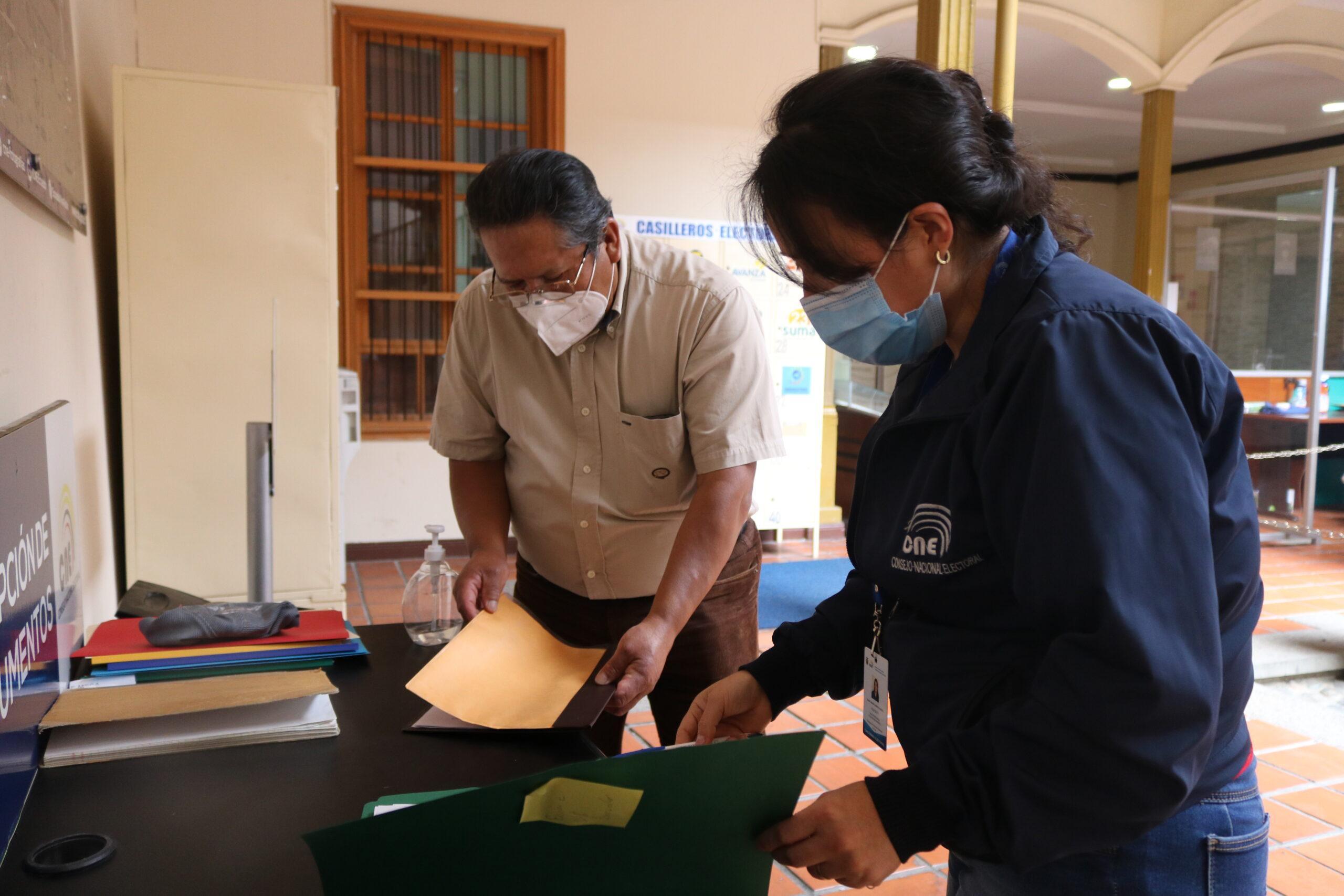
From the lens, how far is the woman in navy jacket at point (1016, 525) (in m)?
0.66

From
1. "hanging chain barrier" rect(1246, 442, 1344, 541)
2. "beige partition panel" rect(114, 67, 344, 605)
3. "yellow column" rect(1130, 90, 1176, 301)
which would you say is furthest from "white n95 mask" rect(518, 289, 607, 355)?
"hanging chain barrier" rect(1246, 442, 1344, 541)

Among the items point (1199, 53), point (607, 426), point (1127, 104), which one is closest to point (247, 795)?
point (607, 426)

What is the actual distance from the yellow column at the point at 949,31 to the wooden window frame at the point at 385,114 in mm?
2791

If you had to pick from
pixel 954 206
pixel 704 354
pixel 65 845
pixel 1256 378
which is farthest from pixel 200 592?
pixel 1256 378

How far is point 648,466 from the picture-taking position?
1.67m

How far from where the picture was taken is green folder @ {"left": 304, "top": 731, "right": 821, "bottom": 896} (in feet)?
2.28

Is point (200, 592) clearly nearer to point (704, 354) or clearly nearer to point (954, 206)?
point (704, 354)

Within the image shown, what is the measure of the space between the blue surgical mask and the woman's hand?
38 cm

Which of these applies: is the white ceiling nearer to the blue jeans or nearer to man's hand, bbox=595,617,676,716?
man's hand, bbox=595,617,676,716

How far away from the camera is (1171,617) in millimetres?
652

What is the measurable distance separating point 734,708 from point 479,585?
566 millimetres

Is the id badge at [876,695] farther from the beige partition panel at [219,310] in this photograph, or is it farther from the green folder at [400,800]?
the beige partition panel at [219,310]

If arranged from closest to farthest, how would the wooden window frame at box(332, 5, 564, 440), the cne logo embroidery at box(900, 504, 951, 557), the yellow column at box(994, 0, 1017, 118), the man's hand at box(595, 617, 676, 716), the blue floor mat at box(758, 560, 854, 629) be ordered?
the cne logo embroidery at box(900, 504, 951, 557), the man's hand at box(595, 617, 676, 716), the yellow column at box(994, 0, 1017, 118), the blue floor mat at box(758, 560, 854, 629), the wooden window frame at box(332, 5, 564, 440)

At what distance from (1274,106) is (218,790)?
10.4 m
